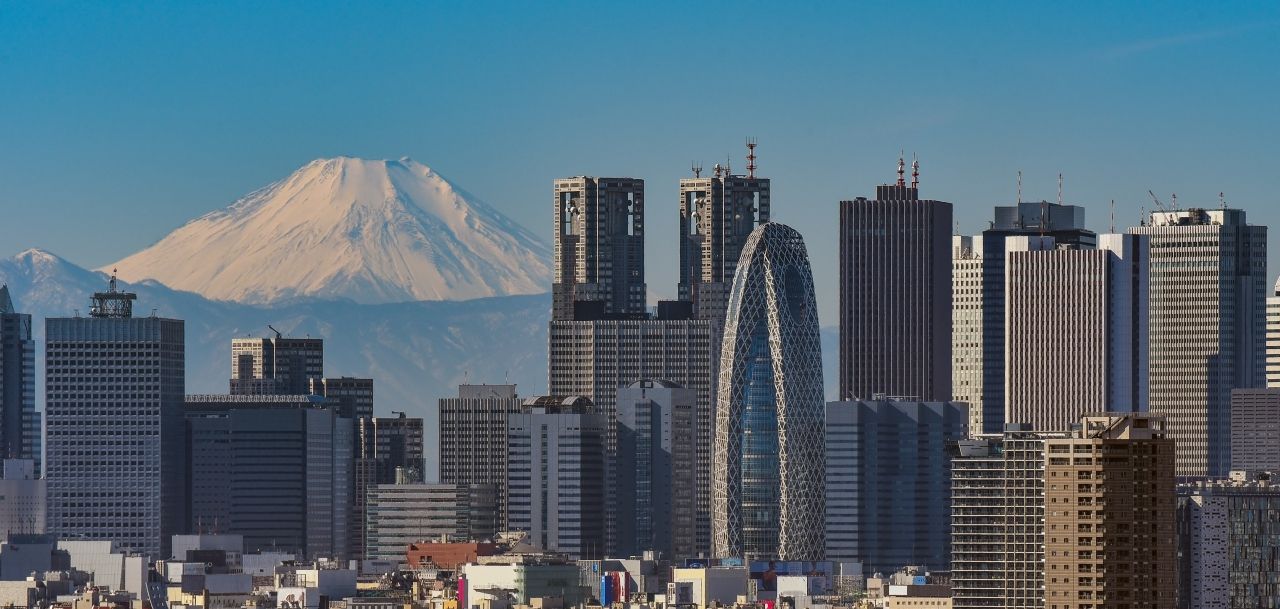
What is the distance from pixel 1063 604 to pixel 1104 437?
8762 mm

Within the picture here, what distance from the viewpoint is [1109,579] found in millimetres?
181250

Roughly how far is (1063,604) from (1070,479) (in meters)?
6.40

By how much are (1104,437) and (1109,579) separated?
22.2 ft

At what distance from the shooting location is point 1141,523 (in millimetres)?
180125

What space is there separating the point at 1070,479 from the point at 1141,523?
4169mm

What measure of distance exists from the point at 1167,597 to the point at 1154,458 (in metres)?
7.18

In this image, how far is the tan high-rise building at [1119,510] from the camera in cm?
18025

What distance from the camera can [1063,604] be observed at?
603 feet

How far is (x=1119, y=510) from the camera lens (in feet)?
592

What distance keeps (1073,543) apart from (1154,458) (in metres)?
6.03

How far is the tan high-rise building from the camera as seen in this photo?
180 metres

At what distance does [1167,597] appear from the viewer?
599ft

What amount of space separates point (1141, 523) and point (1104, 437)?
4.46 meters

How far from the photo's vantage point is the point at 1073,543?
18288 cm
